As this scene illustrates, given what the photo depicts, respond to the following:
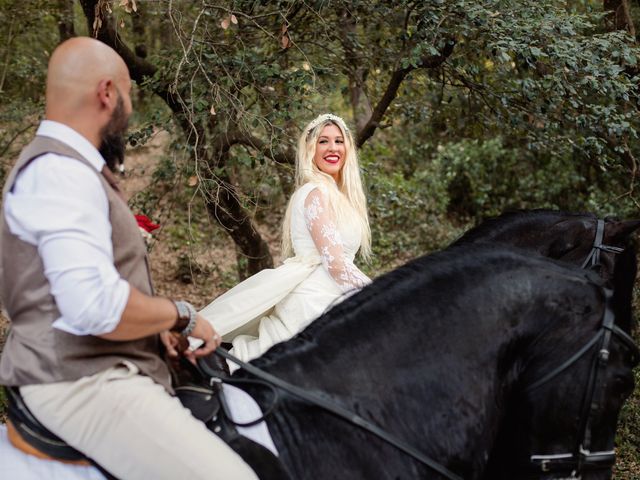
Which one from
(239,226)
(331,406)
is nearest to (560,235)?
(331,406)

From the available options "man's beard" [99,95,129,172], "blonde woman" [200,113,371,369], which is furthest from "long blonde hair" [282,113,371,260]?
"man's beard" [99,95,129,172]

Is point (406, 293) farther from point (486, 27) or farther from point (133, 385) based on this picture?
point (486, 27)

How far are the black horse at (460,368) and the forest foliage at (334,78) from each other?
9.45ft

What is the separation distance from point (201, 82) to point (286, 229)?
216 cm

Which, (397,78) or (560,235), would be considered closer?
(560,235)

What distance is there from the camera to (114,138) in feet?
7.68

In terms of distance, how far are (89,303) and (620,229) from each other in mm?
3368

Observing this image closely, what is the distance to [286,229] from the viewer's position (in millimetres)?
4781

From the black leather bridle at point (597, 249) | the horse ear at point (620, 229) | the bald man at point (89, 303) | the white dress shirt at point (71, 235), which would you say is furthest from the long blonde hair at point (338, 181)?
the white dress shirt at point (71, 235)

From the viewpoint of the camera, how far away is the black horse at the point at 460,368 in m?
2.60

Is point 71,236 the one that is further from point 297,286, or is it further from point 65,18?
point 65,18

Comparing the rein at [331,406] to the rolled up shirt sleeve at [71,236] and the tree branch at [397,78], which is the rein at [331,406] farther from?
the tree branch at [397,78]

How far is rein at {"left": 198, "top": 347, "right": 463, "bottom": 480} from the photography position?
8.34 ft

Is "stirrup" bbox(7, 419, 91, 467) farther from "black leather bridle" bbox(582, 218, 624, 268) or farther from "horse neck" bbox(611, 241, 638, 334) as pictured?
"black leather bridle" bbox(582, 218, 624, 268)
